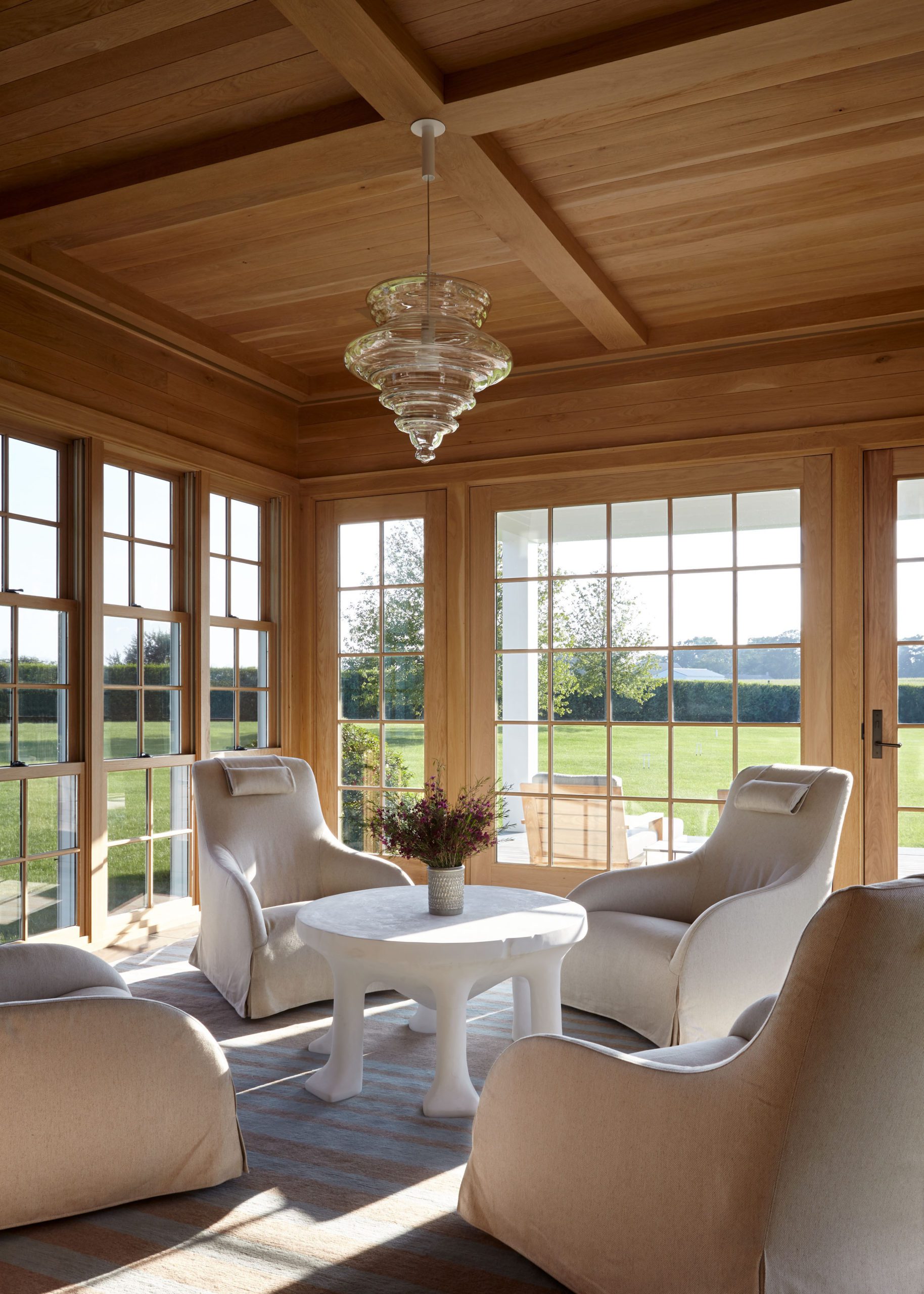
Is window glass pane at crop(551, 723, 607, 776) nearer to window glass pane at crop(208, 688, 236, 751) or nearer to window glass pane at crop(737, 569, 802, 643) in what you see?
window glass pane at crop(737, 569, 802, 643)

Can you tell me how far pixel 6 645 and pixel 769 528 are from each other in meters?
3.34

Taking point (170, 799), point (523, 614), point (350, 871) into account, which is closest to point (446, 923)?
point (350, 871)

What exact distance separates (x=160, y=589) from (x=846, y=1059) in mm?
3958

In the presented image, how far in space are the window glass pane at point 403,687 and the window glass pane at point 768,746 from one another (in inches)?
66.2

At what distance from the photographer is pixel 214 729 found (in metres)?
5.05

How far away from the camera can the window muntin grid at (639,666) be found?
15.3ft

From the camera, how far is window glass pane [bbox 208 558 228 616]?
5.10m

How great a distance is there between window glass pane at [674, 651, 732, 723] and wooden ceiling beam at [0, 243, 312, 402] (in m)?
2.53

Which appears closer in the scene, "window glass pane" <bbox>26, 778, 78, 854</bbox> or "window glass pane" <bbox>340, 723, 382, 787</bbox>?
"window glass pane" <bbox>26, 778, 78, 854</bbox>

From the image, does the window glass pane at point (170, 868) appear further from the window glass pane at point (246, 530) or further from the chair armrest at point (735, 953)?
the chair armrest at point (735, 953)

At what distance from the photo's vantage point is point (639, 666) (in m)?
4.94

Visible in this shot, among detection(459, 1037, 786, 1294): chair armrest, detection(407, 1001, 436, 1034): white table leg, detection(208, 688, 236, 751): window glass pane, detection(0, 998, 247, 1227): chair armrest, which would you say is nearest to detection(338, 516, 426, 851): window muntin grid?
detection(208, 688, 236, 751): window glass pane

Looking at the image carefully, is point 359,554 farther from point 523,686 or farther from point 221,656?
point 523,686

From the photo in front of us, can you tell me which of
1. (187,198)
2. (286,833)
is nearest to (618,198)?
(187,198)
